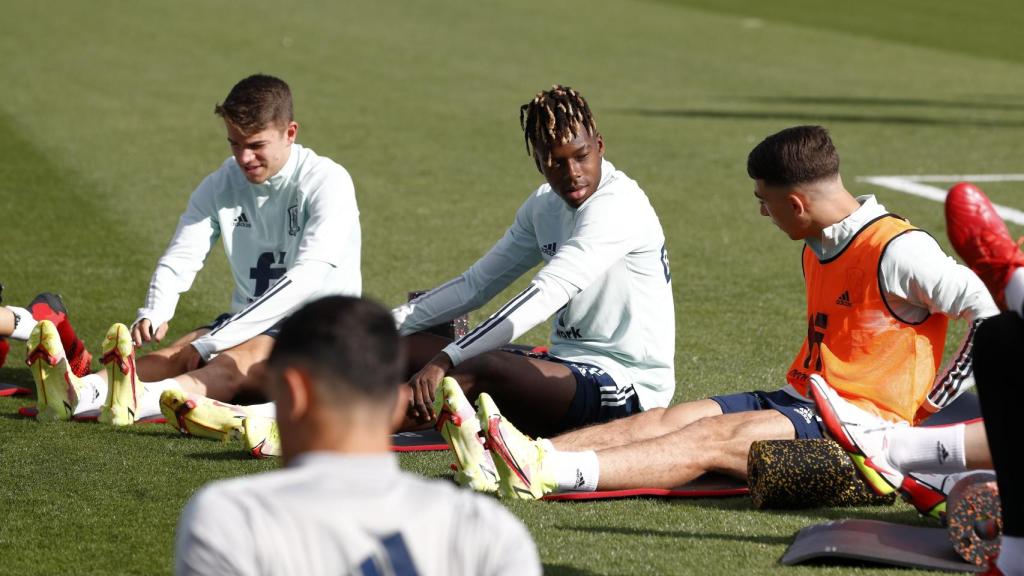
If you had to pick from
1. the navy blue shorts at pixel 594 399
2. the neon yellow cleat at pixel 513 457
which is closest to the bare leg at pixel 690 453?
the neon yellow cleat at pixel 513 457

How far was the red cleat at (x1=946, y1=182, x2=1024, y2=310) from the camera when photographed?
165 inches

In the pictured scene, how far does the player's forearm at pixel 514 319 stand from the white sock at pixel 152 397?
5.02 ft

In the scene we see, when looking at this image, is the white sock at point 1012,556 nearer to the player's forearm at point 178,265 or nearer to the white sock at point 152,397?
the white sock at point 152,397

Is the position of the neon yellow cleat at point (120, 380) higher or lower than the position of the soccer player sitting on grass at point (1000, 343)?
lower

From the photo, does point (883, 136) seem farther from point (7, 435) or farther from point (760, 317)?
point (7, 435)

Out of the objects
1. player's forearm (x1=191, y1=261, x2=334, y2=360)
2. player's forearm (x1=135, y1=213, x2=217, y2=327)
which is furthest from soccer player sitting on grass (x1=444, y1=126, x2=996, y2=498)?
player's forearm (x1=135, y1=213, x2=217, y2=327)

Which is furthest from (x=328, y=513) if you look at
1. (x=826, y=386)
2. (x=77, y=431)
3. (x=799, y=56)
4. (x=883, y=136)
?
(x=799, y=56)

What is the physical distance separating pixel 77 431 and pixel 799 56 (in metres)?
19.3

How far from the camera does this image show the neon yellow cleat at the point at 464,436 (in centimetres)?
537

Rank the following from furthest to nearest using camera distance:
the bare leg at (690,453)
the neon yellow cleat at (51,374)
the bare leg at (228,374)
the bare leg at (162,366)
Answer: the bare leg at (162,366), the bare leg at (228,374), the neon yellow cleat at (51,374), the bare leg at (690,453)

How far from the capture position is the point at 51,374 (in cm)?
667

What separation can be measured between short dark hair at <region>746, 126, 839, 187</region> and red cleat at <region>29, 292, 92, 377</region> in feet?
11.7

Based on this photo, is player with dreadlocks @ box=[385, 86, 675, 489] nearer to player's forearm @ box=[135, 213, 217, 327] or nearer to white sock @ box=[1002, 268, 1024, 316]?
player's forearm @ box=[135, 213, 217, 327]

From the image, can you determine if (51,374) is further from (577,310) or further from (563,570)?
(563,570)
